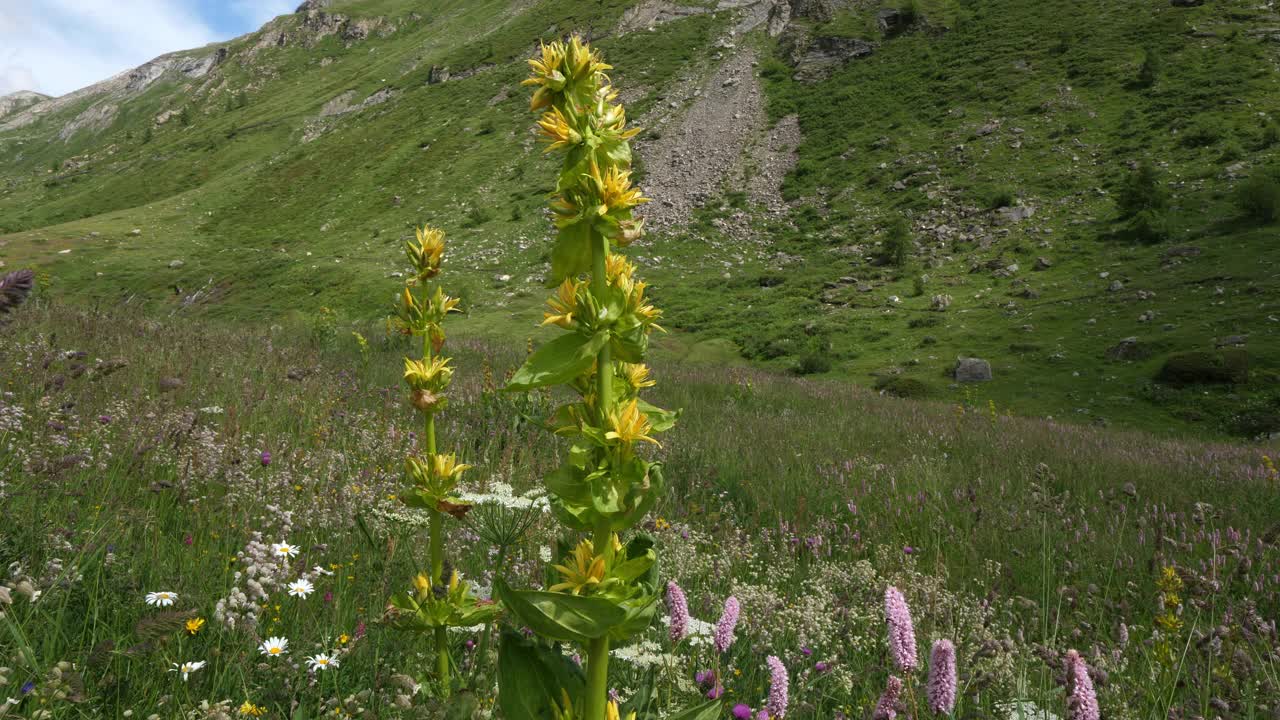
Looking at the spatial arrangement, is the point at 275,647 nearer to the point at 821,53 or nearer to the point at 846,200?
the point at 846,200

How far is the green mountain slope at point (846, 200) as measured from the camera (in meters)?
20.0

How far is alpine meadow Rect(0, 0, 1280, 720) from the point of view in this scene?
1.76m

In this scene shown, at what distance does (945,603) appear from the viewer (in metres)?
3.36

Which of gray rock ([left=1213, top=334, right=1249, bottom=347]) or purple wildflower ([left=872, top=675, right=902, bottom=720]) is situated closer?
purple wildflower ([left=872, top=675, right=902, bottom=720])

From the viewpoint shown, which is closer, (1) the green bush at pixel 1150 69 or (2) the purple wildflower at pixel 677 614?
(2) the purple wildflower at pixel 677 614

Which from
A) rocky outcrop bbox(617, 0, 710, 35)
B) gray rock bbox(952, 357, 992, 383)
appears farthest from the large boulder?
rocky outcrop bbox(617, 0, 710, 35)

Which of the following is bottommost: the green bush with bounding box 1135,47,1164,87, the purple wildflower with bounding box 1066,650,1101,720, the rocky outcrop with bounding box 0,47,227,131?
the purple wildflower with bounding box 1066,650,1101,720

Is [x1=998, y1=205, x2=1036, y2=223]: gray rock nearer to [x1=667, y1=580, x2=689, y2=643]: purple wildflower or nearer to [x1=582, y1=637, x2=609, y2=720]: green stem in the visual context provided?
[x1=667, y1=580, x2=689, y2=643]: purple wildflower

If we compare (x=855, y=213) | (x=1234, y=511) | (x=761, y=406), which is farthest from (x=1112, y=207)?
(x=1234, y=511)

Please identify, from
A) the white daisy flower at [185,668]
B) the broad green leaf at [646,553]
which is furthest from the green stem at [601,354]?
the white daisy flower at [185,668]

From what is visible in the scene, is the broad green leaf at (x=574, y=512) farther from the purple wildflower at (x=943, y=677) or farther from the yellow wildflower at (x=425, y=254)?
the yellow wildflower at (x=425, y=254)

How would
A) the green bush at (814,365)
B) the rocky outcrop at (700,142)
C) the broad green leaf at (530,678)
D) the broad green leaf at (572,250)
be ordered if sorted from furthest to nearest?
the rocky outcrop at (700,142) → the green bush at (814,365) → the broad green leaf at (572,250) → the broad green leaf at (530,678)

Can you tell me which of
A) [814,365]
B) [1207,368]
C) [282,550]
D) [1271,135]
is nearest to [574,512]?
[282,550]

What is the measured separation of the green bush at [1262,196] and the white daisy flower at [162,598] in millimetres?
31157
